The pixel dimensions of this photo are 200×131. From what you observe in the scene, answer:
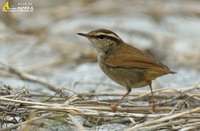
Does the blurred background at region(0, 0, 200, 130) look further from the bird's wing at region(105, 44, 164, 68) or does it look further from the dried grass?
the dried grass

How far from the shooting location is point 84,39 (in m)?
7.82

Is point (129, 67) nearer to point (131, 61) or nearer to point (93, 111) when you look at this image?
point (131, 61)

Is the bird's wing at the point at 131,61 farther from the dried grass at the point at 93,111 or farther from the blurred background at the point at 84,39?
the blurred background at the point at 84,39

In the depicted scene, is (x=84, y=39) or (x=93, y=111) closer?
(x=93, y=111)

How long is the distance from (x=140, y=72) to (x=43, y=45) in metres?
4.05

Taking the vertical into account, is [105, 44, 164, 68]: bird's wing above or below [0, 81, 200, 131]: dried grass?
above

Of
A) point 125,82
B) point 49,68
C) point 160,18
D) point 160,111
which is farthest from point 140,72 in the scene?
point 160,18

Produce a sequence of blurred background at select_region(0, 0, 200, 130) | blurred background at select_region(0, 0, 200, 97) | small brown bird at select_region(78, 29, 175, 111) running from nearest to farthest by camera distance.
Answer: small brown bird at select_region(78, 29, 175, 111), blurred background at select_region(0, 0, 200, 130), blurred background at select_region(0, 0, 200, 97)

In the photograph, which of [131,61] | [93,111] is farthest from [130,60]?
[93,111]

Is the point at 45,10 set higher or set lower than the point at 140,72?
higher

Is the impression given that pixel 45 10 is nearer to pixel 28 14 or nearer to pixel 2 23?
pixel 28 14

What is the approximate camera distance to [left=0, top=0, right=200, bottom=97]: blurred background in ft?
18.9

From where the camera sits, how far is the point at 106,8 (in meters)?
8.60

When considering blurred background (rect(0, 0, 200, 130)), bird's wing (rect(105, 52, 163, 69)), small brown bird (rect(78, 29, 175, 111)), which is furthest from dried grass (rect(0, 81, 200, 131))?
blurred background (rect(0, 0, 200, 130))
